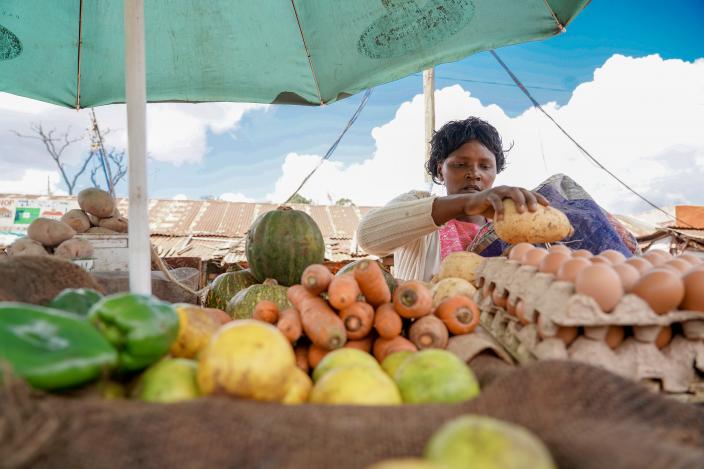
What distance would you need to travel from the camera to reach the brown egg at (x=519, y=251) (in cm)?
218

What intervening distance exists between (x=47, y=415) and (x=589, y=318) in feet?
5.30

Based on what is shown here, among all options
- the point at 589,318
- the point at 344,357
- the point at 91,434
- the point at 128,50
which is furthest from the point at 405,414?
the point at 128,50

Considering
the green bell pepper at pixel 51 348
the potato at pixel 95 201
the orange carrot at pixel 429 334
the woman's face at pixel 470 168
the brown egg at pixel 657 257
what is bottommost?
the orange carrot at pixel 429 334

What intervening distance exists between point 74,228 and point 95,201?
1.02 ft

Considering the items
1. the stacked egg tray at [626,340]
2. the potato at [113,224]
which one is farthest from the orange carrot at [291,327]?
the potato at [113,224]

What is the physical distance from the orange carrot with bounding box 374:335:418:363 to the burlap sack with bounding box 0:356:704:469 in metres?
0.64

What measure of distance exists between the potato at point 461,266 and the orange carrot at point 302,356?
117 cm

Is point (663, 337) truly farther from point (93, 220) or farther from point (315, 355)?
point (93, 220)

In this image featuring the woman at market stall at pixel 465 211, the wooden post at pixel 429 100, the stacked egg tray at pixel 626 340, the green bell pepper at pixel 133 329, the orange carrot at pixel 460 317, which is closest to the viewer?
the green bell pepper at pixel 133 329

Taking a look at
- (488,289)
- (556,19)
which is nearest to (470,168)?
(556,19)

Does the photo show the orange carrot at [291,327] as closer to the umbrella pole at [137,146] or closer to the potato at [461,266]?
the umbrella pole at [137,146]

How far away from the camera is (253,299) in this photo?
2.60m

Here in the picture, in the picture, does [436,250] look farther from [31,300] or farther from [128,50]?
[31,300]

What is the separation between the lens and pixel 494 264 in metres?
2.22
